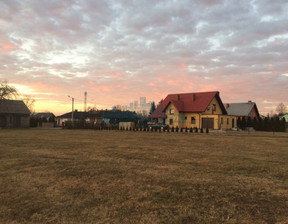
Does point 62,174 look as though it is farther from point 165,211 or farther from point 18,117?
point 18,117

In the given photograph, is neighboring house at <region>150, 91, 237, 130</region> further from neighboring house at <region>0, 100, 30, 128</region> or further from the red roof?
neighboring house at <region>0, 100, 30, 128</region>

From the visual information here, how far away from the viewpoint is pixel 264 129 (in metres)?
38.7

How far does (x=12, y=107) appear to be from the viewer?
47.7 metres

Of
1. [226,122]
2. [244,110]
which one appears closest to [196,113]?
[226,122]

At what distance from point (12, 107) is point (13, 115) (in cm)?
226

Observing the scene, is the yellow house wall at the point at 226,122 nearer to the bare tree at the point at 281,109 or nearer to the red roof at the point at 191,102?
the red roof at the point at 191,102

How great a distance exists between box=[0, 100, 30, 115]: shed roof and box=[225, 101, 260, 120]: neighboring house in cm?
4489

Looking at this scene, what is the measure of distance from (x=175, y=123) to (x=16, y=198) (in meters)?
35.8

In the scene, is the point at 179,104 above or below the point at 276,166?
above

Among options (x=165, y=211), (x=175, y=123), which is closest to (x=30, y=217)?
(x=165, y=211)

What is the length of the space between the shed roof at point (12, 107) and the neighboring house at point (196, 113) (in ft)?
95.6

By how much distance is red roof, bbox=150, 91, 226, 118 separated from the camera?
37963 mm

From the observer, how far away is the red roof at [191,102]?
38.0 meters

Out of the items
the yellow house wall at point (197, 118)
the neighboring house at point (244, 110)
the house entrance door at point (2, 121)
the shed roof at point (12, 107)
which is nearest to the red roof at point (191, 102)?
the yellow house wall at point (197, 118)
